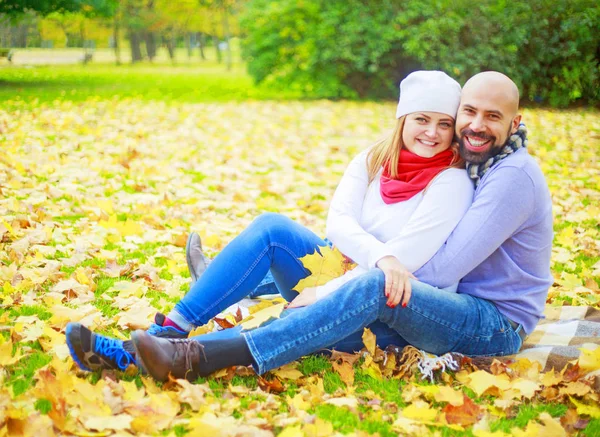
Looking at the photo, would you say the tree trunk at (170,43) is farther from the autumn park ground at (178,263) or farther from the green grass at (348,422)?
the green grass at (348,422)

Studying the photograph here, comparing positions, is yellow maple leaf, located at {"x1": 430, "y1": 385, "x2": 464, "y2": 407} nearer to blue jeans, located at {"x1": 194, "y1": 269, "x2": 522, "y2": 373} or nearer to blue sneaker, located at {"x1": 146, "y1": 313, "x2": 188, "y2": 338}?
blue jeans, located at {"x1": 194, "y1": 269, "x2": 522, "y2": 373}

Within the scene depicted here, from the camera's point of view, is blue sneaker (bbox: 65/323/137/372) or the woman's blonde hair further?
the woman's blonde hair

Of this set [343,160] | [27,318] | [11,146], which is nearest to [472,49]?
[343,160]

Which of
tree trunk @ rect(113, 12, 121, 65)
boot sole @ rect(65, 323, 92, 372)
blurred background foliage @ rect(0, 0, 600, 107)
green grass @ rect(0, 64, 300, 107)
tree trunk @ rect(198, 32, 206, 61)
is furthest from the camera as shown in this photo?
tree trunk @ rect(198, 32, 206, 61)

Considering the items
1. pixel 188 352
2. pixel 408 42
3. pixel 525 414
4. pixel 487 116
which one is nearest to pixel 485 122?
pixel 487 116

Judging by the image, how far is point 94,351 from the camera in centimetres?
241

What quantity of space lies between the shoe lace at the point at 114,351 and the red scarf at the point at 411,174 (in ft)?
4.23

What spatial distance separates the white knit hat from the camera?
2.82m

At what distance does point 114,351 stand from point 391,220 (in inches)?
50.5

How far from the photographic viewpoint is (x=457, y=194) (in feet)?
8.81

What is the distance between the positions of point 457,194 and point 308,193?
3460 millimetres

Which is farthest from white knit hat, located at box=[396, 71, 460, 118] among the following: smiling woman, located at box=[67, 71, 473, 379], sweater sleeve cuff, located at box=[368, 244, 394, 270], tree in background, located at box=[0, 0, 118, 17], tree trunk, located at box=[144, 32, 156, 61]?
tree trunk, located at box=[144, 32, 156, 61]

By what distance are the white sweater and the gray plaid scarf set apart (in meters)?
0.04

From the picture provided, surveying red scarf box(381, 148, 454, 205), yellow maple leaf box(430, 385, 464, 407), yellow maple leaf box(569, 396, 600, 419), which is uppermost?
red scarf box(381, 148, 454, 205)
